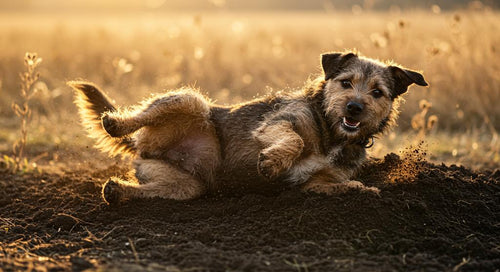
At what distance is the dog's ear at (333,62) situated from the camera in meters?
5.22

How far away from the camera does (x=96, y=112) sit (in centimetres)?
562

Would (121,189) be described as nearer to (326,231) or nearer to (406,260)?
(326,231)

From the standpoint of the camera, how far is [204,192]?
5227 millimetres

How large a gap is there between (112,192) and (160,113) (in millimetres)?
943

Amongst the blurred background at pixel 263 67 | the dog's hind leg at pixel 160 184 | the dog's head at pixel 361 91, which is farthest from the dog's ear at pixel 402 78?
the dog's hind leg at pixel 160 184

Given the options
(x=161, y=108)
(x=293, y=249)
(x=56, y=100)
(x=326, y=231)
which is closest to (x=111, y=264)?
(x=293, y=249)

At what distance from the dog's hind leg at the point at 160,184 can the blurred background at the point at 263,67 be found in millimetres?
1999

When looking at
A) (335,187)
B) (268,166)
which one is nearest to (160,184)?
(268,166)

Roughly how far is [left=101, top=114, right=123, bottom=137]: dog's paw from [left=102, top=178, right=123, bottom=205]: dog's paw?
1.58 feet

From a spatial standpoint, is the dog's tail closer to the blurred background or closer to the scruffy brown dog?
the scruffy brown dog

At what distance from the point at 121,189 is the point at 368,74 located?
8.92ft

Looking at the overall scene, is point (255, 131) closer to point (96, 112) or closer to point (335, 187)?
point (335, 187)

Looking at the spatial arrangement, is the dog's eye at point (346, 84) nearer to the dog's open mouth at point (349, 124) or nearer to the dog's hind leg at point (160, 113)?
the dog's open mouth at point (349, 124)

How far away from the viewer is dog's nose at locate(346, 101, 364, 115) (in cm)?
483
